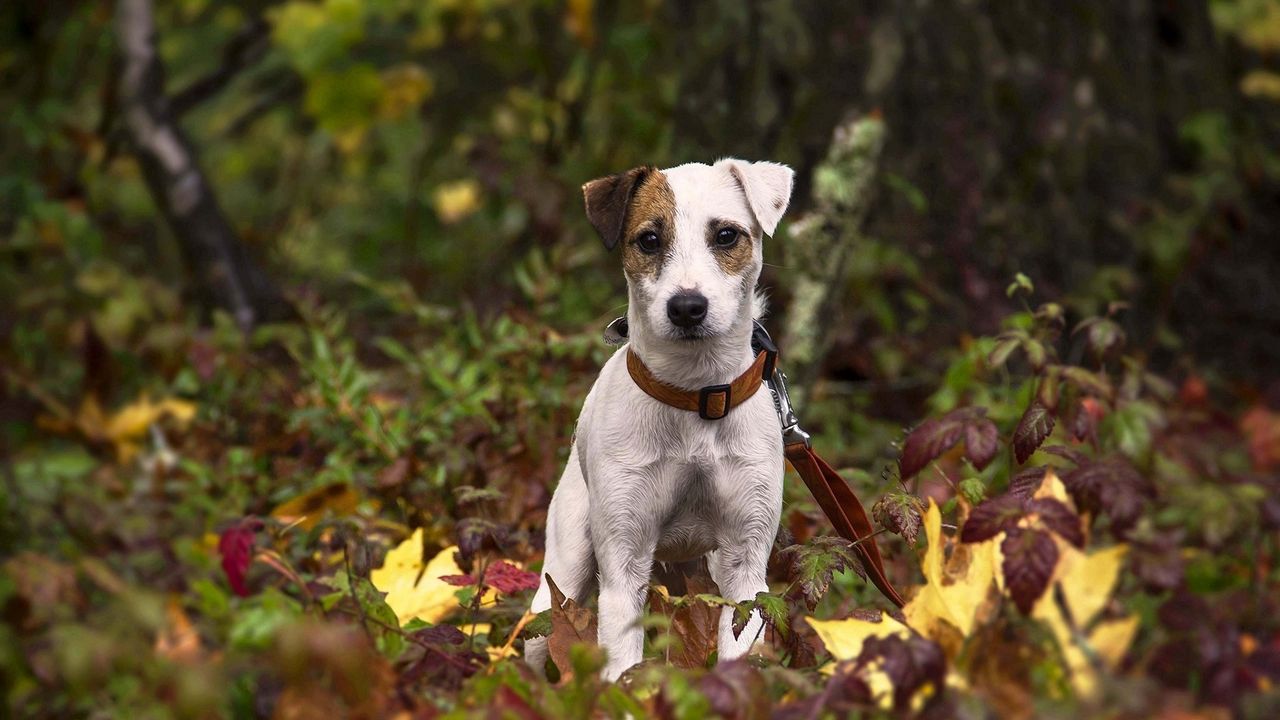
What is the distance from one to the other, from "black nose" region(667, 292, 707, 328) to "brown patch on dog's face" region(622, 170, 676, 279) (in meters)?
0.15

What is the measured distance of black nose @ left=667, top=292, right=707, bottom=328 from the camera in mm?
2828

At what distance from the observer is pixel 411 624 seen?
10.8ft

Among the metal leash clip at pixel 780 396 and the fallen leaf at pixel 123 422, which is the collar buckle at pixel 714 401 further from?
the fallen leaf at pixel 123 422

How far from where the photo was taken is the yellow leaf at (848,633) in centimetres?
261

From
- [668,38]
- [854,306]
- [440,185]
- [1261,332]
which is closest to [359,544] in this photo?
[854,306]

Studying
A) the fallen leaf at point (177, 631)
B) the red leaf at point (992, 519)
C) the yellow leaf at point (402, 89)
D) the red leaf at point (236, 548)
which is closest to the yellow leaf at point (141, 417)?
the fallen leaf at point (177, 631)

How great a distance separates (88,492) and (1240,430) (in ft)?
19.0

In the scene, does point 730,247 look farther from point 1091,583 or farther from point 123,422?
point 123,422

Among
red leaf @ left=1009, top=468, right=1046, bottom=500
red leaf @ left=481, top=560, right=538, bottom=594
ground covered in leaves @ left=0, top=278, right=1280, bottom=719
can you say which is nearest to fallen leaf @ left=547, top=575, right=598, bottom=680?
ground covered in leaves @ left=0, top=278, right=1280, bottom=719

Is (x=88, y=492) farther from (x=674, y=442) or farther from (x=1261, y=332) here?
(x=1261, y=332)

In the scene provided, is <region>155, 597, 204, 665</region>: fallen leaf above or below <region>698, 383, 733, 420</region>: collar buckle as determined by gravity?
below

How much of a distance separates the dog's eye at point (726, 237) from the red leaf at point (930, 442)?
2.09ft

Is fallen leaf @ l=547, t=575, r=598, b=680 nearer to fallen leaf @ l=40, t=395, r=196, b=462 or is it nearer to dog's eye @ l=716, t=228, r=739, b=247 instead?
dog's eye @ l=716, t=228, r=739, b=247

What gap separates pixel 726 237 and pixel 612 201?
11.9 inches
